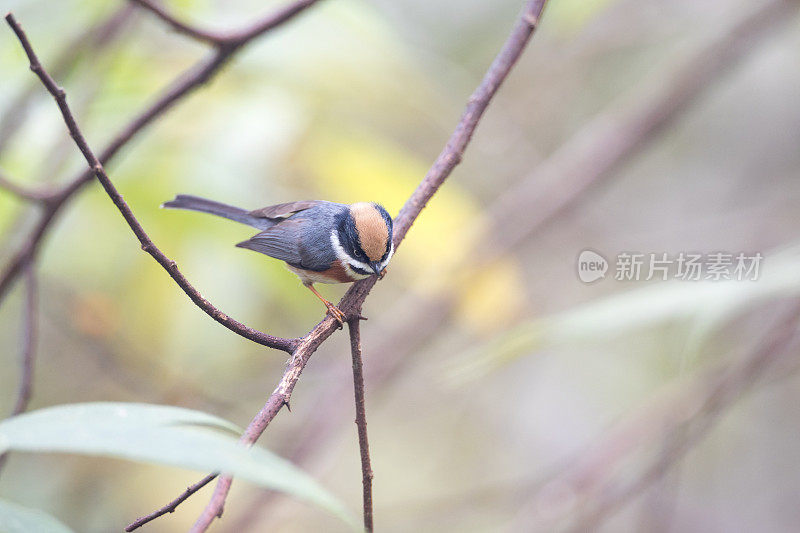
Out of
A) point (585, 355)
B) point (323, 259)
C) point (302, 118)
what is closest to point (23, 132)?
point (302, 118)

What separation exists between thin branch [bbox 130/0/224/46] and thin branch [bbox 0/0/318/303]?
0.05m

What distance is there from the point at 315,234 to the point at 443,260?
980mm

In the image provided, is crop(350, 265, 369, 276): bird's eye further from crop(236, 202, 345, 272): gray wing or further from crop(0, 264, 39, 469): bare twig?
crop(0, 264, 39, 469): bare twig

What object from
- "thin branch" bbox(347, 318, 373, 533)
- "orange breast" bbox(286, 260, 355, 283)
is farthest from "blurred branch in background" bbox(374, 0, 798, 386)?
"thin branch" bbox(347, 318, 373, 533)

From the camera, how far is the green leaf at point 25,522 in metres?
1.08

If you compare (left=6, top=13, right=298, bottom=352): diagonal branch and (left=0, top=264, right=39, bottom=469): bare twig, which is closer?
(left=6, top=13, right=298, bottom=352): diagonal branch

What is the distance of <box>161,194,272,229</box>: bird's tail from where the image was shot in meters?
3.14

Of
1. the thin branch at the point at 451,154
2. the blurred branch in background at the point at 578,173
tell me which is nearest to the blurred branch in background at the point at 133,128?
the thin branch at the point at 451,154

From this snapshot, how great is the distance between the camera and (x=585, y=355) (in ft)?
21.4

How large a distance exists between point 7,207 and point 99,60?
101cm

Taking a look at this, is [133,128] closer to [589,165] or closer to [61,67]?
[61,67]

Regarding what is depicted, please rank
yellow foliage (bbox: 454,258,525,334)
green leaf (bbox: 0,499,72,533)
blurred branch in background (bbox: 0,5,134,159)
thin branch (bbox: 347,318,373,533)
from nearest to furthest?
green leaf (bbox: 0,499,72,533)
thin branch (bbox: 347,318,373,533)
blurred branch in background (bbox: 0,5,134,159)
yellow foliage (bbox: 454,258,525,334)

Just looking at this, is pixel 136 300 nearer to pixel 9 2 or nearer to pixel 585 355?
pixel 9 2

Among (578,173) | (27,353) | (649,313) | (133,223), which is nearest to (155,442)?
(133,223)
